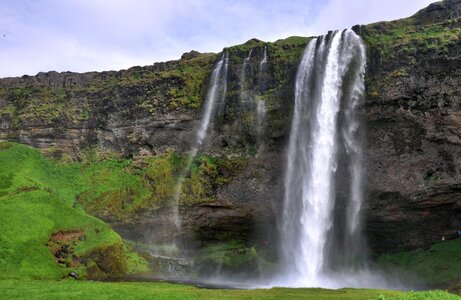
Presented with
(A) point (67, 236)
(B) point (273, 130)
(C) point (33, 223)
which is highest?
(B) point (273, 130)

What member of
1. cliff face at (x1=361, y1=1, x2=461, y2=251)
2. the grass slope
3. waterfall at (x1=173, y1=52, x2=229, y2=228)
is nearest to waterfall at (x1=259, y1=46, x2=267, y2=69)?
waterfall at (x1=173, y1=52, x2=229, y2=228)

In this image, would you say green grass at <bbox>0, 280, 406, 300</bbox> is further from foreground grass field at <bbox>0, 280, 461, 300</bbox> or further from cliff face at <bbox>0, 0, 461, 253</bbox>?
cliff face at <bbox>0, 0, 461, 253</bbox>

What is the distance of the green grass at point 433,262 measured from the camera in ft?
153

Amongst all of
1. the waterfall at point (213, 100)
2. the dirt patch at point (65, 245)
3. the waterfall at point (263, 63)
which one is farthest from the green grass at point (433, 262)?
Result: the dirt patch at point (65, 245)

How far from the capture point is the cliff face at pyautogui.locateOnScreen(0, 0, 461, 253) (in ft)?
169

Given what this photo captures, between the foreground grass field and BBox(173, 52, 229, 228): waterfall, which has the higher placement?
BBox(173, 52, 229, 228): waterfall

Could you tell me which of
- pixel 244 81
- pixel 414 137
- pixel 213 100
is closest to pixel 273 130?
pixel 244 81

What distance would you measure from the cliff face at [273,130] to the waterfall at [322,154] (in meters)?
1.64

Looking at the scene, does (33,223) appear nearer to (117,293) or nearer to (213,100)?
(117,293)

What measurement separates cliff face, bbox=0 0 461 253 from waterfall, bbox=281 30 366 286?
5.37 feet

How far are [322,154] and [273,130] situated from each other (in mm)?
8821

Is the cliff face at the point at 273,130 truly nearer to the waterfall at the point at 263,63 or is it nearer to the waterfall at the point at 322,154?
the waterfall at the point at 263,63

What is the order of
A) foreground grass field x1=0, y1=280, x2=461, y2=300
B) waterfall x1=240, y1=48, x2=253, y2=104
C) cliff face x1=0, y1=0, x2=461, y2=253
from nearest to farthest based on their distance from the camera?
foreground grass field x1=0, y1=280, x2=461, y2=300 → cliff face x1=0, y1=0, x2=461, y2=253 → waterfall x1=240, y1=48, x2=253, y2=104

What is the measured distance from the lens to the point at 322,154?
54406 millimetres
